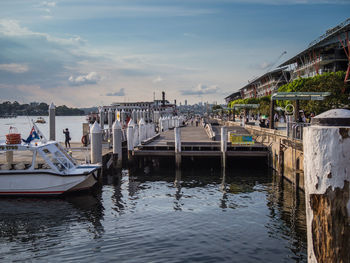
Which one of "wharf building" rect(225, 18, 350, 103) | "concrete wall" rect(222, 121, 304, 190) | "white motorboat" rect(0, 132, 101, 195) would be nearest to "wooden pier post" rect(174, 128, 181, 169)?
"concrete wall" rect(222, 121, 304, 190)

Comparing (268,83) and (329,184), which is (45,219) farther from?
(268,83)

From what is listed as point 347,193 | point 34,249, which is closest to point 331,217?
point 347,193

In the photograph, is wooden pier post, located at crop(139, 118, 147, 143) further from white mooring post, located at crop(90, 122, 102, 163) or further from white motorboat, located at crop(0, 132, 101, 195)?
white motorboat, located at crop(0, 132, 101, 195)

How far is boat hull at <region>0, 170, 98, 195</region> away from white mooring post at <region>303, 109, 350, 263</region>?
1439 centimetres

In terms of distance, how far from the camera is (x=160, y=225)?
12711mm

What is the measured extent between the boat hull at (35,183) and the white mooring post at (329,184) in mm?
14392

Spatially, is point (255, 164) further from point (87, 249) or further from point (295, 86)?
point (295, 86)

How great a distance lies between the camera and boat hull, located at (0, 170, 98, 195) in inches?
642

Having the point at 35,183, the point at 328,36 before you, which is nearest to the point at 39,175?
the point at 35,183

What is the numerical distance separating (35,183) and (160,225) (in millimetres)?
7408

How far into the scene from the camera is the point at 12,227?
502 inches

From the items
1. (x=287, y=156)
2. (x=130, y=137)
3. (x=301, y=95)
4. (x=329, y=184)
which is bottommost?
(x=287, y=156)

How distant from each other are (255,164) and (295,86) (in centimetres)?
2830

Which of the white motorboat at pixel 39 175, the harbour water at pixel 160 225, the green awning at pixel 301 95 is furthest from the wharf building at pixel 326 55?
the white motorboat at pixel 39 175
